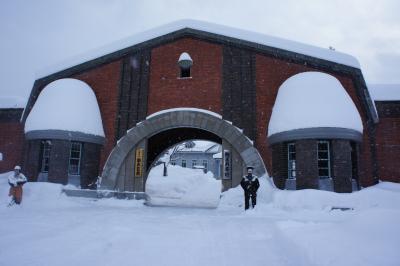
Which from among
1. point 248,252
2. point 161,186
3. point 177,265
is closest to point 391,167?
point 161,186

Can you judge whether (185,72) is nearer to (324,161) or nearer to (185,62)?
(185,62)

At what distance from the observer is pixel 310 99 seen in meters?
10.7

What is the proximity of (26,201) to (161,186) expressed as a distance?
16.0 ft

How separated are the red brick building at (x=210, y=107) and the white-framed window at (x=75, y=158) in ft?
0.30

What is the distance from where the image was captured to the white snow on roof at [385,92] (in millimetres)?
12531

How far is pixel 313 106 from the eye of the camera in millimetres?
10438

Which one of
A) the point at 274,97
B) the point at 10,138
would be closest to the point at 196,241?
the point at 274,97

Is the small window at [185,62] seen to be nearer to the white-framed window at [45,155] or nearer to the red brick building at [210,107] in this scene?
the red brick building at [210,107]

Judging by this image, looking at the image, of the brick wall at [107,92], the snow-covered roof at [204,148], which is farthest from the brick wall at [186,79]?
the snow-covered roof at [204,148]

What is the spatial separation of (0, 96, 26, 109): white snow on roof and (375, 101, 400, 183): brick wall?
17072mm

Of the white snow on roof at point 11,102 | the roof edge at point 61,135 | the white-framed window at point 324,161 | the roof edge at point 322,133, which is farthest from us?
the white snow on roof at point 11,102

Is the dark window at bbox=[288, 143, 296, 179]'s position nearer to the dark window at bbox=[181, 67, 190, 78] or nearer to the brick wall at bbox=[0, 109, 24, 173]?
the dark window at bbox=[181, 67, 190, 78]

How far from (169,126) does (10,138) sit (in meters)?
8.80

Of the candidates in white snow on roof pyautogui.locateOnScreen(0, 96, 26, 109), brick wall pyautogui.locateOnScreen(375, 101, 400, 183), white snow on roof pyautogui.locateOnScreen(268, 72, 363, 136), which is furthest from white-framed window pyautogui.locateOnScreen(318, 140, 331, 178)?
white snow on roof pyautogui.locateOnScreen(0, 96, 26, 109)
